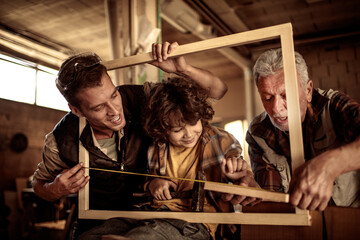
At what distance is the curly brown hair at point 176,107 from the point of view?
105cm

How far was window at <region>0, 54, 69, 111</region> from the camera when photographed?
1486 millimetres

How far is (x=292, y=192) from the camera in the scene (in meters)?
0.79

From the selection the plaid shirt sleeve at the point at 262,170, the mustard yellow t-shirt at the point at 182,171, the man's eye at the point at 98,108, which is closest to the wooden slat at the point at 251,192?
the mustard yellow t-shirt at the point at 182,171

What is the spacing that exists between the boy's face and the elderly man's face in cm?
28

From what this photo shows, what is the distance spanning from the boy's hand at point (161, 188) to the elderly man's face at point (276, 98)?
46 cm

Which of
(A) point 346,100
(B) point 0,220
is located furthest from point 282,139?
(B) point 0,220

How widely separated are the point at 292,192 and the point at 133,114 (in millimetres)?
701

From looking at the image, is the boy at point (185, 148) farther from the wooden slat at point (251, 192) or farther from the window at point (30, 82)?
the window at point (30, 82)

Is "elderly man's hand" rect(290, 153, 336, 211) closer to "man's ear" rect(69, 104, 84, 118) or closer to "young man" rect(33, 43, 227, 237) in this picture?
"young man" rect(33, 43, 227, 237)

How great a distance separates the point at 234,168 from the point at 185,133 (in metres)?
0.22

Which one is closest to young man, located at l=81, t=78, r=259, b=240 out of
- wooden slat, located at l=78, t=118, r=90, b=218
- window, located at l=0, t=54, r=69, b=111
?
wooden slat, located at l=78, t=118, r=90, b=218

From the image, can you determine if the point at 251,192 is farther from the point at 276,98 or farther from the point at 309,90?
the point at 309,90

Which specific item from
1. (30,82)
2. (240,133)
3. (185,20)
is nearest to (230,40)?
(240,133)

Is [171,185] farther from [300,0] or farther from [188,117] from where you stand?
[300,0]
